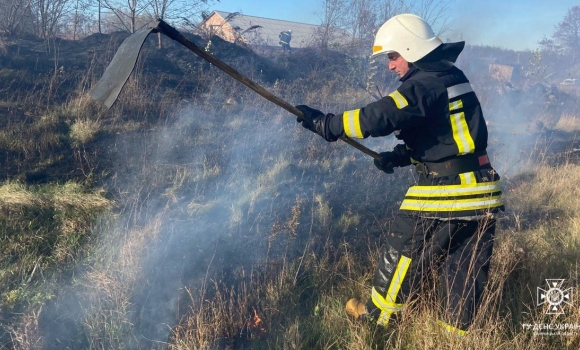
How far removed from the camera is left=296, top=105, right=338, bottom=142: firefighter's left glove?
8.82 feet

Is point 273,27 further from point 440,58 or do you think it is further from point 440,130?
point 440,130

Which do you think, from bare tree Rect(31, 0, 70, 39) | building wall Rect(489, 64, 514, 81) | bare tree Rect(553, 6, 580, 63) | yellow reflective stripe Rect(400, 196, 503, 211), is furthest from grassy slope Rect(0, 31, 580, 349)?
bare tree Rect(553, 6, 580, 63)

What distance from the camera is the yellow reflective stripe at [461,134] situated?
2562 mm

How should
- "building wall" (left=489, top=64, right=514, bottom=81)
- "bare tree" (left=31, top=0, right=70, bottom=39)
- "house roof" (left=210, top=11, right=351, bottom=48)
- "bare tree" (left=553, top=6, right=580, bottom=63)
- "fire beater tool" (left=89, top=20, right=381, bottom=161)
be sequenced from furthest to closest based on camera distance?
"bare tree" (left=553, top=6, right=580, bottom=63) → "house roof" (left=210, top=11, right=351, bottom=48) → "building wall" (left=489, top=64, right=514, bottom=81) → "bare tree" (left=31, top=0, right=70, bottom=39) → "fire beater tool" (left=89, top=20, right=381, bottom=161)

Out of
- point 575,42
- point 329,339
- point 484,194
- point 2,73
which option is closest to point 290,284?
point 329,339

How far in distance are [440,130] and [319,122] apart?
2.44ft

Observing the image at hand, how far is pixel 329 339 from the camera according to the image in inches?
107

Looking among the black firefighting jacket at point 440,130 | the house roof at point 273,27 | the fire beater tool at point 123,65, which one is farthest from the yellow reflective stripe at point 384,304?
the house roof at point 273,27

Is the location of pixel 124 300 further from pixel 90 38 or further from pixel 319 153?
pixel 90 38

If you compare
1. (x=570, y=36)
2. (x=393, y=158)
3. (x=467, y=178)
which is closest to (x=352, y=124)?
(x=467, y=178)

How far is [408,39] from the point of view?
2771 mm

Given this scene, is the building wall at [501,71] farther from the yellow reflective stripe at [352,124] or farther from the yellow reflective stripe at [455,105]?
the yellow reflective stripe at [352,124]

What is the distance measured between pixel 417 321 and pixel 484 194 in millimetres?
877

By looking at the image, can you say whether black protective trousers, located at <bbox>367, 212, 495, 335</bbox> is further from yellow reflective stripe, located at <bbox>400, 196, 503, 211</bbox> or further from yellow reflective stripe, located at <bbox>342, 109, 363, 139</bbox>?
yellow reflective stripe, located at <bbox>342, 109, 363, 139</bbox>
